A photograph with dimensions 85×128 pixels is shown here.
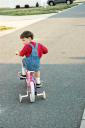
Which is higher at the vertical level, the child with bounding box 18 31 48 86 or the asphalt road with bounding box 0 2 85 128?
the child with bounding box 18 31 48 86

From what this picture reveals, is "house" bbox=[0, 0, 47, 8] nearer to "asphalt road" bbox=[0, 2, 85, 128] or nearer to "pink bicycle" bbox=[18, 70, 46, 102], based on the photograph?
"asphalt road" bbox=[0, 2, 85, 128]

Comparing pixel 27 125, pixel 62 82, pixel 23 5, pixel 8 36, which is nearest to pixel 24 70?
pixel 62 82

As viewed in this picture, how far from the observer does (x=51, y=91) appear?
9.42m

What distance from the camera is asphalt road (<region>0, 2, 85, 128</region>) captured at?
737cm

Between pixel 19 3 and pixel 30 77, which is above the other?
pixel 30 77

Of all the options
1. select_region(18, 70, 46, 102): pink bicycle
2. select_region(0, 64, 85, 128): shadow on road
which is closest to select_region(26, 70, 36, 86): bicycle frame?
select_region(18, 70, 46, 102): pink bicycle

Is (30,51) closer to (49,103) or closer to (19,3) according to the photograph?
(49,103)

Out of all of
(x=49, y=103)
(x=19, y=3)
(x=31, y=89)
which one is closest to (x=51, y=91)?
(x=49, y=103)

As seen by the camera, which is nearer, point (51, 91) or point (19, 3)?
point (51, 91)

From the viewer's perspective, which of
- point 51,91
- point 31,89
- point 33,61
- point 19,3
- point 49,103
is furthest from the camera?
point 19,3

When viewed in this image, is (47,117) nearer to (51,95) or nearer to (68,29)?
(51,95)

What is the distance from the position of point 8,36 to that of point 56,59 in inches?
314

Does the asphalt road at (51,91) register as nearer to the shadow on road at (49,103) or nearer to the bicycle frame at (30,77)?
the shadow on road at (49,103)

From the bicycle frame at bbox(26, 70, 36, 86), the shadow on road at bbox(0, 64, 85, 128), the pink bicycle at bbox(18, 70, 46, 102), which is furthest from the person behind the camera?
the bicycle frame at bbox(26, 70, 36, 86)
